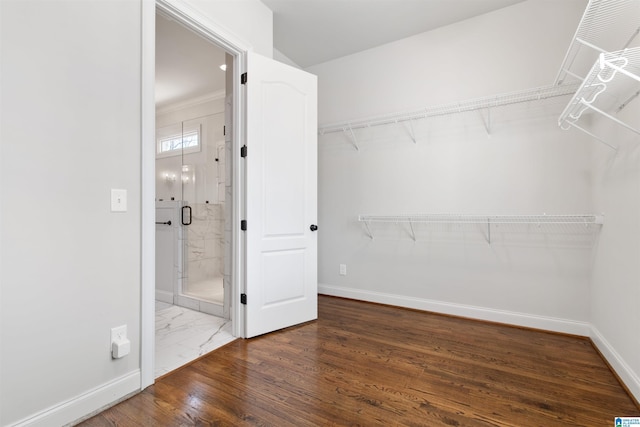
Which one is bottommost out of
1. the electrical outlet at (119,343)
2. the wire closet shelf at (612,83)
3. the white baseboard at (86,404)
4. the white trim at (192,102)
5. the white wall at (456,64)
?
the white baseboard at (86,404)

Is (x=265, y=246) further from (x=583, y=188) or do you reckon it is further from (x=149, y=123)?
(x=583, y=188)

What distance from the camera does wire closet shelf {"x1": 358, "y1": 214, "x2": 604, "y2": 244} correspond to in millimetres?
2514

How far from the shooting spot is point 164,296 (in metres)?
3.65

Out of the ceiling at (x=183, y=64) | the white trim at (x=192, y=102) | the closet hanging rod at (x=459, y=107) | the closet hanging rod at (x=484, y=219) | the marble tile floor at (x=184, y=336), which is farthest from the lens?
the white trim at (x=192, y=102)

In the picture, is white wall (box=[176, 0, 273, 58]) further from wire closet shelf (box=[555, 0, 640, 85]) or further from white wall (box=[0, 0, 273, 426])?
wire closet shelf (box=[555, 0, 640, 85])

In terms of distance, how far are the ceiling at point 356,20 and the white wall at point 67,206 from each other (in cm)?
171

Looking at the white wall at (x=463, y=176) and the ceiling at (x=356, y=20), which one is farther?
the ceiling at (x=356, y=20)

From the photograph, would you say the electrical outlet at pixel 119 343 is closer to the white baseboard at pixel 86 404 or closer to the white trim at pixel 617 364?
the white baseboard at pixel 86 404

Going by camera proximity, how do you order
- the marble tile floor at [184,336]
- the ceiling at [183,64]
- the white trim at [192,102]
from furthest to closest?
1. the white trim at [192,102]
2. the ceiling at [183,64]
3. the marble tile floor at [184,336]

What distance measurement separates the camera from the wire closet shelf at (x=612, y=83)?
4.53 feet

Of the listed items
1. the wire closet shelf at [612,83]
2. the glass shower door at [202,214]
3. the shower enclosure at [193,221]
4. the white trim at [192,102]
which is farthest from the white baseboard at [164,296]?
the wire closet shelf at [612,83]

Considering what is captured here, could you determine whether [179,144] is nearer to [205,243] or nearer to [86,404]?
[205,243]

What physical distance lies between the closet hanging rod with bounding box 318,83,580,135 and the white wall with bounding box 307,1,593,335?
8cm

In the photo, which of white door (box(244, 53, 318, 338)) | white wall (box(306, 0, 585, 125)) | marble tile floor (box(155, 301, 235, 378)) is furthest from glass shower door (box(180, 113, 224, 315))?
white wall (box(306, 0, 585, 125))
